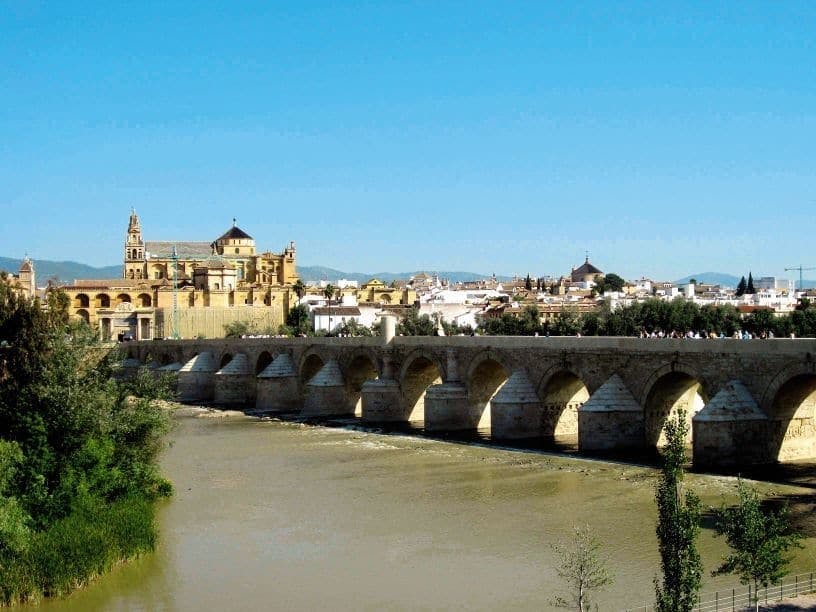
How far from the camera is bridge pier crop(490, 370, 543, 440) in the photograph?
3027 cm

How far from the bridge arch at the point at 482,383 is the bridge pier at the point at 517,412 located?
2.42 m

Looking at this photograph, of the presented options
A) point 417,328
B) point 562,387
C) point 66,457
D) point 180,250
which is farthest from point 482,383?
point 180,250

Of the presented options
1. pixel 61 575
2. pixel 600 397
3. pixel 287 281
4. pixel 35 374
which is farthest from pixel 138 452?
pixel 287 281

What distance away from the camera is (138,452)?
69.9ft

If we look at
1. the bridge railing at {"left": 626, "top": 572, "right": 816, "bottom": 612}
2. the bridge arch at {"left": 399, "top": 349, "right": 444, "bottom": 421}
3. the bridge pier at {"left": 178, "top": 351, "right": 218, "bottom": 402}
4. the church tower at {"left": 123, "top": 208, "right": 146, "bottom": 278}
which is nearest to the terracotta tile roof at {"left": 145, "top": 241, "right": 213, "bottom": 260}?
the church tower at {"left": 123, "top": 208, "right": 146, "bottom": 278}

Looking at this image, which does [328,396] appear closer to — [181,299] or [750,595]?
[750,595]

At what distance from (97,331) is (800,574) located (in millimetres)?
14407

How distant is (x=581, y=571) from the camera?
488 inches

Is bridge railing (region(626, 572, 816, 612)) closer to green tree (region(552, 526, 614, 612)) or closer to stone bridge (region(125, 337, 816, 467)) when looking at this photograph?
green tree (region(552, 526, 614, 612))

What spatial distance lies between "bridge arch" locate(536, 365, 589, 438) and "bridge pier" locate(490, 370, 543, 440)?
0.26m

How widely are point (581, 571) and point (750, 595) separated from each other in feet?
7.28

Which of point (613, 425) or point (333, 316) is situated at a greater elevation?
point (333, 316)

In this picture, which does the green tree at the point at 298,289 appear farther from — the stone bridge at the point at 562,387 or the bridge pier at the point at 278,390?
the bridge pier at the point at 278,390

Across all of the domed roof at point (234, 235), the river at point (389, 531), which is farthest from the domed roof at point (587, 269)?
the river at point (389, 531)
